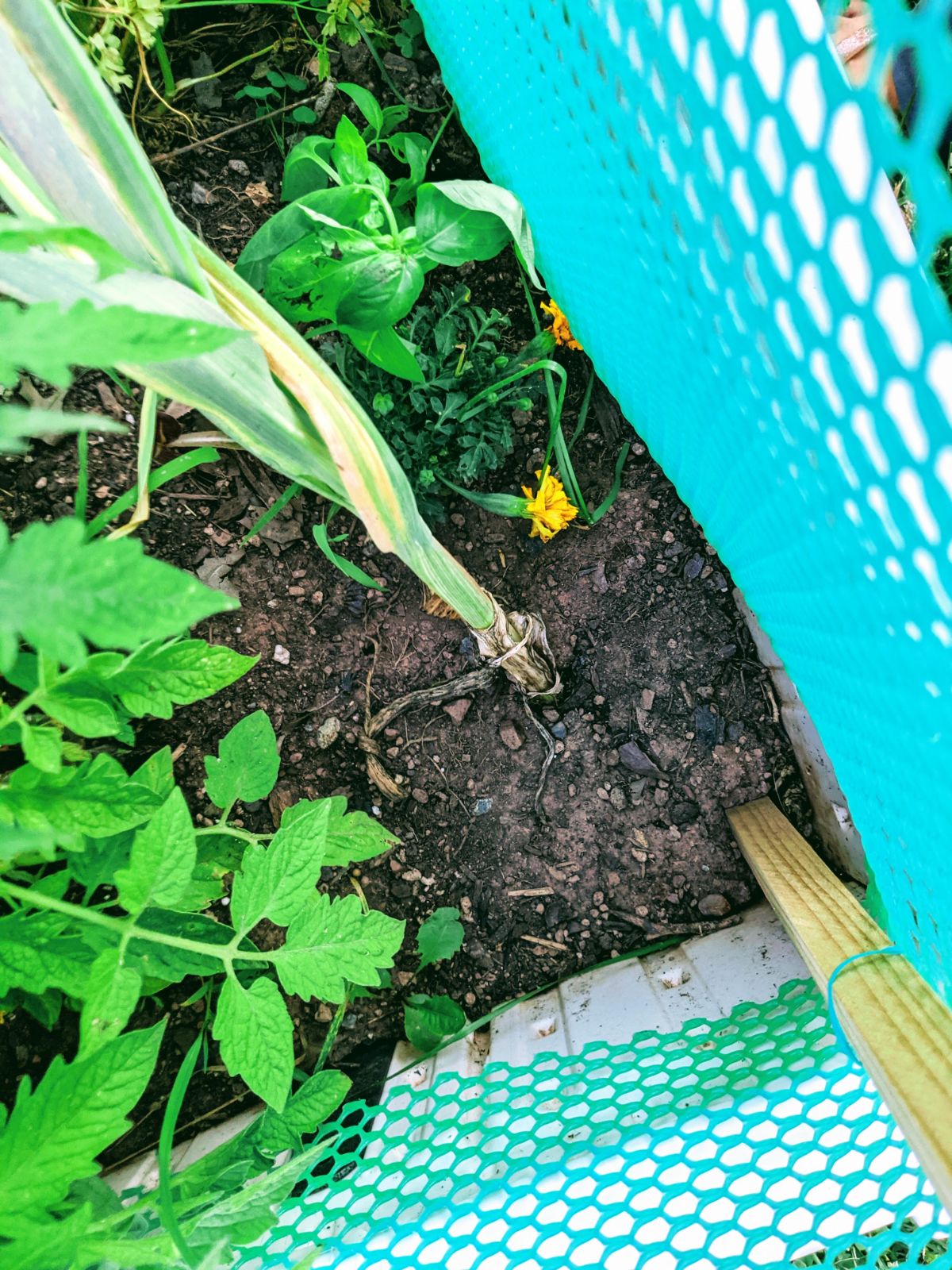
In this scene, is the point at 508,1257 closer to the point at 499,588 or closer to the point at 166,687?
the point at 166,687

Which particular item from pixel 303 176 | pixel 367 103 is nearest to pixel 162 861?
pixel 303 176

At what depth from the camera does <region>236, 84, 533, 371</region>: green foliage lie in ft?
3.00

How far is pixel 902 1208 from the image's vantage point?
0.64 metres

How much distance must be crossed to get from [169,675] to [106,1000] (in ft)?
1.07

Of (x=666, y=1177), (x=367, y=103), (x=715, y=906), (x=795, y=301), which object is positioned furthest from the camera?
(x=715, y=906)

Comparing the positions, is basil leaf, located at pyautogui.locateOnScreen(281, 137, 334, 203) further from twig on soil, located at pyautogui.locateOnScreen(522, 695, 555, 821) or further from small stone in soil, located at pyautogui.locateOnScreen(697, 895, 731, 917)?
small stone in soil, located at pyautogui.locateOnScreen(697, 895, 731, 917)

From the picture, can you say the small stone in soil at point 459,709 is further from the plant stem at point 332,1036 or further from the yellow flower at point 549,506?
the plant stem at point 332,1036

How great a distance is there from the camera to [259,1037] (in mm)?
762

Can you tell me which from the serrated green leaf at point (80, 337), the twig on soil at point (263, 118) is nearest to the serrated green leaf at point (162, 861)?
the serrated green leaf at point (80, 337)

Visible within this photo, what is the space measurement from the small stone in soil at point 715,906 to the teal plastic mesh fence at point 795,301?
1.53ft

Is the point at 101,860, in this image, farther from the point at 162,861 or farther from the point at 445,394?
the point at 445,394

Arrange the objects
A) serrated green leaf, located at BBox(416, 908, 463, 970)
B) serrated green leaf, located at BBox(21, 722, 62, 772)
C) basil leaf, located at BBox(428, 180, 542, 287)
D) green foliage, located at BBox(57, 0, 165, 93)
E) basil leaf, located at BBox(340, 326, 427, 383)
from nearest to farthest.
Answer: serrated green leaf, located at BBox(21, 722, 62, 772), basil leaf, located at BBox(428, 180, 542, 287), basil leaf, located at BBox(340, 326, 427, 383), green foliage, located at BBox(57, 0, 165, 93), serrated green leaf, located at BBox(416, 908, 463, 970)

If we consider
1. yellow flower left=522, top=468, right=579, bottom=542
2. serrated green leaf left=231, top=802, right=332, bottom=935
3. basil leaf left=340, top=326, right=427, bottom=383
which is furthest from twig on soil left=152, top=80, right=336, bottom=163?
serrated green leaf left=231, top=802, right=332, bottom=935

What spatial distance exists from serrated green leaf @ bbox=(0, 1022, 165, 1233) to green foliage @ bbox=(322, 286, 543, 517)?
0.93 meters
